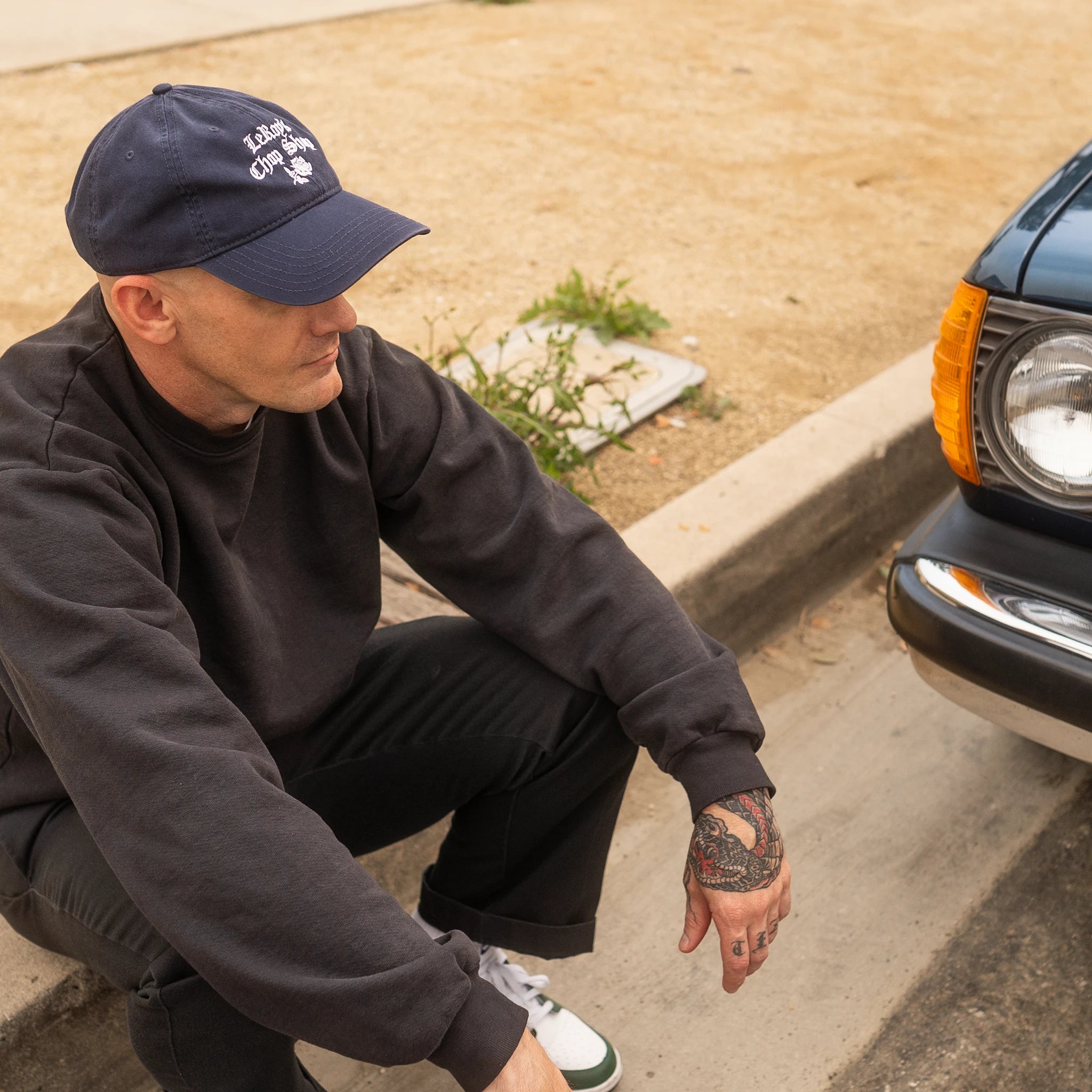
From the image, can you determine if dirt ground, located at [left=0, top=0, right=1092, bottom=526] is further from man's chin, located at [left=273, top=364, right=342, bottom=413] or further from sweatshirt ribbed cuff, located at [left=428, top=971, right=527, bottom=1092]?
sweatshirt ribbed cuff, located at [left=428, top=971, right=527, bottom=1092]

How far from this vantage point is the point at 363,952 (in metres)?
1.37

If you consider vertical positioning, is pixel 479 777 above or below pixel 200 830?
below

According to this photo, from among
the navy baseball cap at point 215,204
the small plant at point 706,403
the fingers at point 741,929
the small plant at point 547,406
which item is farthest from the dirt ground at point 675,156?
the navy baseball cap at point 215,204

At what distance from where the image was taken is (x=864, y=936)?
2285mm

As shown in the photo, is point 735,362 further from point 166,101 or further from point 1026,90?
point 1026,90

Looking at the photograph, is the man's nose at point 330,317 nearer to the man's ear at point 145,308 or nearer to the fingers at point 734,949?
the man's ear at point 145,308

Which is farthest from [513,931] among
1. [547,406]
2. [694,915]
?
[547,406]

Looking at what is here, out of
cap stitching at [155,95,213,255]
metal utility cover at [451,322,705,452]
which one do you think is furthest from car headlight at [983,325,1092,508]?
metal utility cover at [451,322,705,452]

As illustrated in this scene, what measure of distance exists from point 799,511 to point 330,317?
169cm

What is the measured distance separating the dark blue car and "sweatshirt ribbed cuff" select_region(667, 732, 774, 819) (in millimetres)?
453

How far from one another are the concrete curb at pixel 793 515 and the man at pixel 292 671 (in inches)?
19.1

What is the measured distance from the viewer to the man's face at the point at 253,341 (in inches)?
61.2

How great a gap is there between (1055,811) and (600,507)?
1262 millimetres

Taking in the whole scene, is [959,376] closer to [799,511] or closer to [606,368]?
[799,511]
